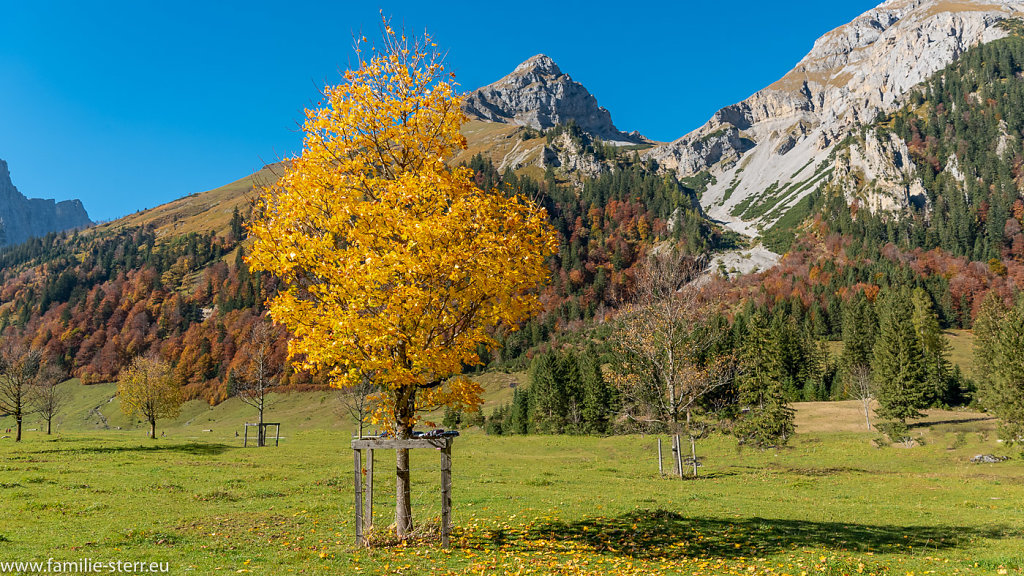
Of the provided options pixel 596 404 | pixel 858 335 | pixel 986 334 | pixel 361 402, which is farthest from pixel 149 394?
pixel 986 334

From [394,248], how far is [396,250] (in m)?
0.23

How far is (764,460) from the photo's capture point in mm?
45781

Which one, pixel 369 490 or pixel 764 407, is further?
pixel 764 407

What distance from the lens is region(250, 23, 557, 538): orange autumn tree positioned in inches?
452

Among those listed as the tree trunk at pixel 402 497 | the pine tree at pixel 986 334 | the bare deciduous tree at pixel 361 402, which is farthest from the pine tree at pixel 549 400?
the tree trunk at pixel 402 497

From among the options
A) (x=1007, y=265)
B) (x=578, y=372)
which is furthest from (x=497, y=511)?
(x=1007, y=265)

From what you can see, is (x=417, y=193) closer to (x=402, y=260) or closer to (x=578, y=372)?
(x=402, y=260)

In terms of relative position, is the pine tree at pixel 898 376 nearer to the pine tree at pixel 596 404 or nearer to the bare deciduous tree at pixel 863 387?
the bare deciduous tree at pixel 863 387

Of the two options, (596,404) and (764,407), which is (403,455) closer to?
(764,407)

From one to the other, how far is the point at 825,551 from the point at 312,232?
15.4m

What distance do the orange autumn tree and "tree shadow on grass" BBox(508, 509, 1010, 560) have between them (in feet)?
17.4

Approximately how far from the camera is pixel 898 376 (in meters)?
63.7

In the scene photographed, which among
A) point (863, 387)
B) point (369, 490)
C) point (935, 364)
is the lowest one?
point (863, 387)

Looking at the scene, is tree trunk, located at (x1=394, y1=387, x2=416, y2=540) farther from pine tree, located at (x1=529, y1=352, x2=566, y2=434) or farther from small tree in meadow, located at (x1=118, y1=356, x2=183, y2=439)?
pine tree, located at (x1=529, y1=352, x2=566, y2=434)
